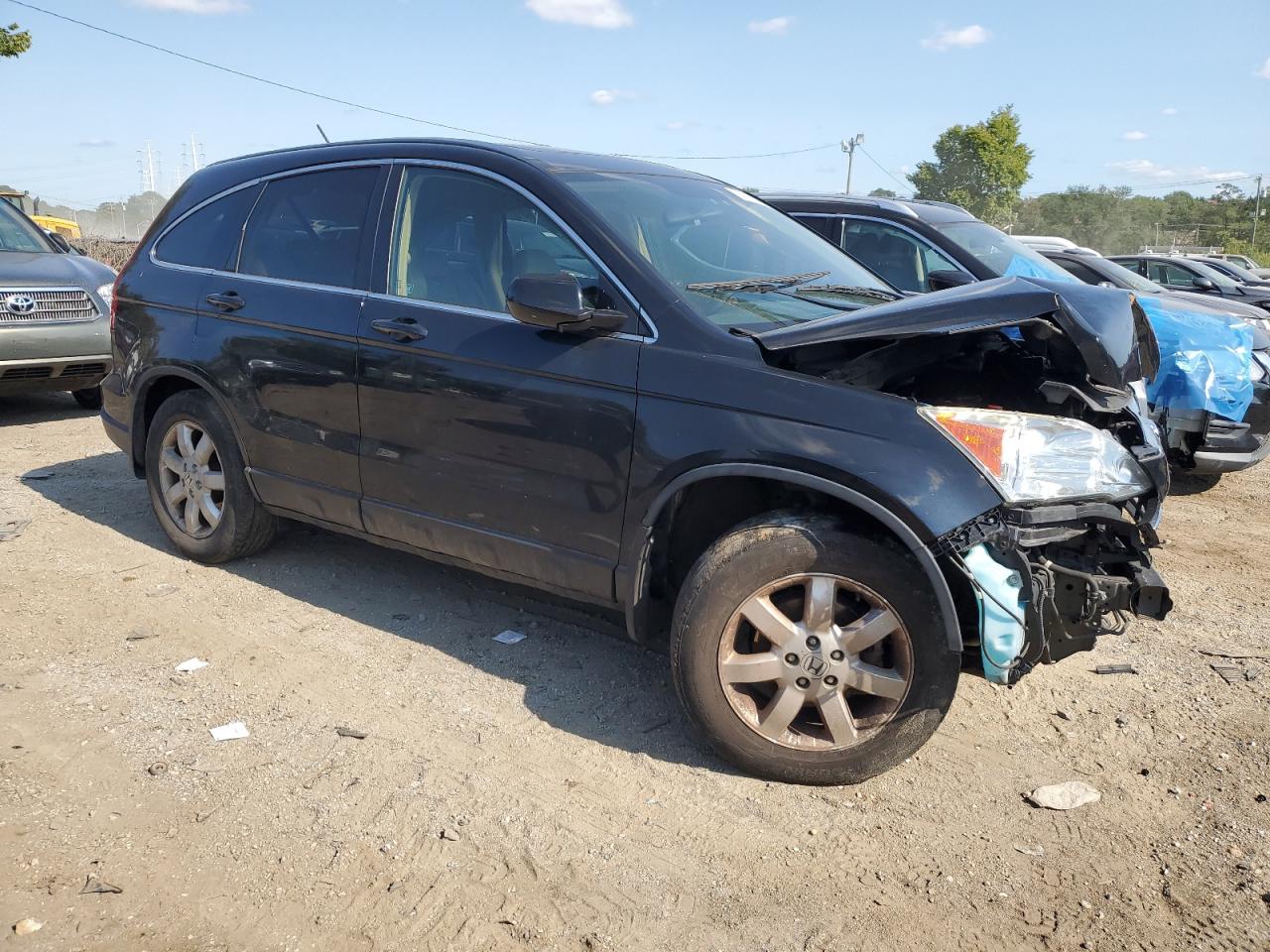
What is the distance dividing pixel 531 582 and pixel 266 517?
1.82m

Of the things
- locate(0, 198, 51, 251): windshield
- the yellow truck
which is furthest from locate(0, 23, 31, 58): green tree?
locate(0, 198, 51, 251): windshield

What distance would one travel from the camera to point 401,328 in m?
4.00

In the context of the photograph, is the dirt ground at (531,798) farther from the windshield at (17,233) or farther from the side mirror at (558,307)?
the windshield at (17,233)

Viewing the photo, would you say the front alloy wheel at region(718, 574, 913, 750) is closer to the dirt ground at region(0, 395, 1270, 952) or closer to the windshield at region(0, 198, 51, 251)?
the dirt ground at region(0, 395, 1270, 952)

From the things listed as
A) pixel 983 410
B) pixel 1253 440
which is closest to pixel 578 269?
pixel 983 410

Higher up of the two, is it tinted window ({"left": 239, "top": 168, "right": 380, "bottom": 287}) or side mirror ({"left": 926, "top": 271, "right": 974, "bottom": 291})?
tinted window ({"left": 239, "top": 168, "right": 380, "bottom": 287})

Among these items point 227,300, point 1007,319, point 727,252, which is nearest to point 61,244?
point 227,300

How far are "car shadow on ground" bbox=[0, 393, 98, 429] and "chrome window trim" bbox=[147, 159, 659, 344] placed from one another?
4246 millimetres

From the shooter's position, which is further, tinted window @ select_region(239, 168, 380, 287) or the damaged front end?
tinted window @ select_region(239, 168, 380, 287)

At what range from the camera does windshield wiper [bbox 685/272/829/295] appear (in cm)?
368

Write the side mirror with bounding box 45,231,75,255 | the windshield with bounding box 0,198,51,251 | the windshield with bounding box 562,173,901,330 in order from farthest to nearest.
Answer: the side mirror with bounding box 45,231,75,255 → the windshield with bounding box 0,198,51,251 → the windshield with bounding box 562,173,901,330

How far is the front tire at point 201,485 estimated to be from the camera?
4.84m

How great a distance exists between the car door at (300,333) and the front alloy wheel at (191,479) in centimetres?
37

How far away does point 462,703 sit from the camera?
3801 mm
